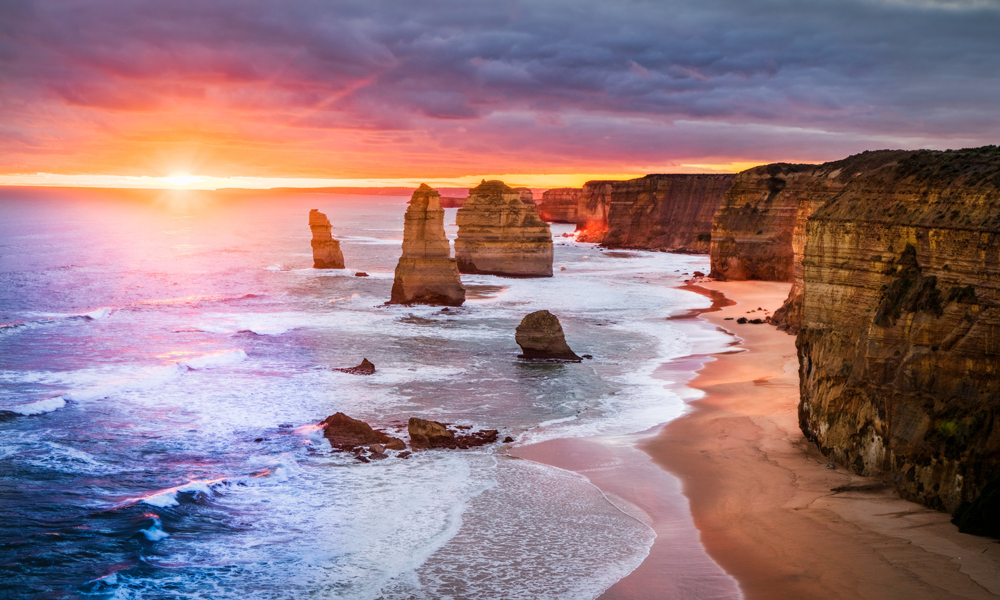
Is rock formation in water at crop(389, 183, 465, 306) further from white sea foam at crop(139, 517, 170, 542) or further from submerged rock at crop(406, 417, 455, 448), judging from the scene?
white sea foam at crop(139, 517, 170, 542)

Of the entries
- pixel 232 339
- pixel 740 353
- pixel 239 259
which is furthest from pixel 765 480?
pixel 239 259

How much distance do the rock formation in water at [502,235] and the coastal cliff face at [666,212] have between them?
34.0 metres

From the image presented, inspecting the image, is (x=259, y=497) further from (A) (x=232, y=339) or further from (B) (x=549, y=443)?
(A) (x=232, y=339)

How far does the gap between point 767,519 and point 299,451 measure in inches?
402

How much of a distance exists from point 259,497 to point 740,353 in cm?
2008

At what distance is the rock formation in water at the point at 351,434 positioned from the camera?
17547mm

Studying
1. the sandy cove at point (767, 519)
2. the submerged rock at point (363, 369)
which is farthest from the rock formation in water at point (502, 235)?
the sandy cove at point (767, 519)

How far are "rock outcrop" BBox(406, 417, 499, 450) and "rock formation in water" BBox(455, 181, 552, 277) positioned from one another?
1678 inches

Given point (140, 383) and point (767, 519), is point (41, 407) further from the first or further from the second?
point (767, 519)

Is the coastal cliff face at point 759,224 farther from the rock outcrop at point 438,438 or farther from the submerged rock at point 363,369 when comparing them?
the rock outcrop at point 438,438

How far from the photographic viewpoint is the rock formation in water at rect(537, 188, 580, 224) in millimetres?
181125

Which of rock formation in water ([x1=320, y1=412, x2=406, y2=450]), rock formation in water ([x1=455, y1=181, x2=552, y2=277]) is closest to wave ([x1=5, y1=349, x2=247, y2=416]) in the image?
rock formation in water ([x1=320, y1=412, x2=406, y2=450])

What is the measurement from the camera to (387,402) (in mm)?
21984

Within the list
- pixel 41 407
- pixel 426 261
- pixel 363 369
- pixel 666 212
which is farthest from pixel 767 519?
pixel 666 212
